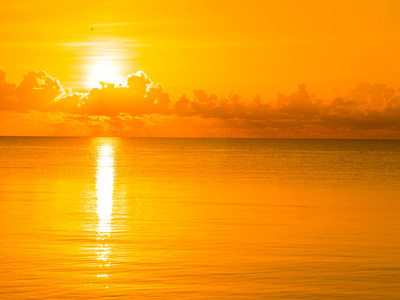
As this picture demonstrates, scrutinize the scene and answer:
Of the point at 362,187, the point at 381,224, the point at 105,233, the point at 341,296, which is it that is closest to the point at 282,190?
the point at 362,187

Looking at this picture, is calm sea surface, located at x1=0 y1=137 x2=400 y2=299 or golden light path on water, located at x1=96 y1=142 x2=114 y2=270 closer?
calm sea surface, located at x1=0 y1=137 x2=400 y2=299

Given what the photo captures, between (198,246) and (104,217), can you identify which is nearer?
(198,246)

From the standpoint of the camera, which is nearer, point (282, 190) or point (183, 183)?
point (282, 190)

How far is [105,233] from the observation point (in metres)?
24.5

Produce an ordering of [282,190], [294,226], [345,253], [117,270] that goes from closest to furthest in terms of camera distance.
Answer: [117,270]
[345,253]
[294,226]
[282,190]

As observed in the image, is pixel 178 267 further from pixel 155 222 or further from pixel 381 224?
pixel 381 224

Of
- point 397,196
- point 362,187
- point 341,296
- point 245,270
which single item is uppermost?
point 362,187

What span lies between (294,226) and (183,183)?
25259 millimetres

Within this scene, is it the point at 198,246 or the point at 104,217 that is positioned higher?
the point at 104,217

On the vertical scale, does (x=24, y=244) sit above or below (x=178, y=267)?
above

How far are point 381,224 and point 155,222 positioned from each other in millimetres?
8867

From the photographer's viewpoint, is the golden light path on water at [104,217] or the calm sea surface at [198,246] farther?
the golden light path on water at [104,217]

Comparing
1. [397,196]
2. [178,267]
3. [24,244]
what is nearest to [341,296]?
[178,267]

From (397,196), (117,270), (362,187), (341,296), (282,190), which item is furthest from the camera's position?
(362,187)
